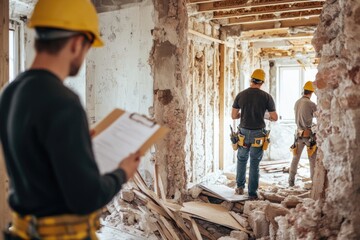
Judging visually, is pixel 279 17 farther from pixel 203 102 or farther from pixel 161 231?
pixel 161 231

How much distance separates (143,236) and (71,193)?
2.77m

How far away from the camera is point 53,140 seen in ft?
3.73

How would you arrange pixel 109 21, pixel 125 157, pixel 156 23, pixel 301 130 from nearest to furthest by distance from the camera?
pixel 125 157 → pixel 156 23 → pixel 109 21 → pixel 301 130

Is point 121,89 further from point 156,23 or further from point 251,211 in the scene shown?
point 251,211

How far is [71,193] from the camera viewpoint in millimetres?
1168

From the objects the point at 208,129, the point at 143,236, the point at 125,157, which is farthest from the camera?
the point at 208,129

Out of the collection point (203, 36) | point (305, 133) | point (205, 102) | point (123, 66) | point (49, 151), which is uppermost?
point (203, 36)

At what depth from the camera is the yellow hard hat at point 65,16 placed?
1.27 m

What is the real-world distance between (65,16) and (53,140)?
0.44 metres

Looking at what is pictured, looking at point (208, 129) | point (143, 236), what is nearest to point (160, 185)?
point (143, 236)

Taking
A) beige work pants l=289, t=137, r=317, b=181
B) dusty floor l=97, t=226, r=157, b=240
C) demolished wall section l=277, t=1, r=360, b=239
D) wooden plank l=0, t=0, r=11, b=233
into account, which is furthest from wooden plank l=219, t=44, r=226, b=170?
wooden plank l=0, t=0, r=11, b=233

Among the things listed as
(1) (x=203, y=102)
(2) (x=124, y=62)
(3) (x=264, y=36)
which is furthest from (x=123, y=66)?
(3) (x=264, y=36)

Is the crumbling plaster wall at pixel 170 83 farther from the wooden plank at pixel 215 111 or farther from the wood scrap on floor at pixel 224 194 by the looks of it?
the wooden plank at pixel 215 111

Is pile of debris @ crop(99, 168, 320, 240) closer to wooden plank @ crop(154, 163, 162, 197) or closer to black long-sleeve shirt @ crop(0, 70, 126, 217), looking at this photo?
wooden plank @ crop(154, 163, 162, 197)
